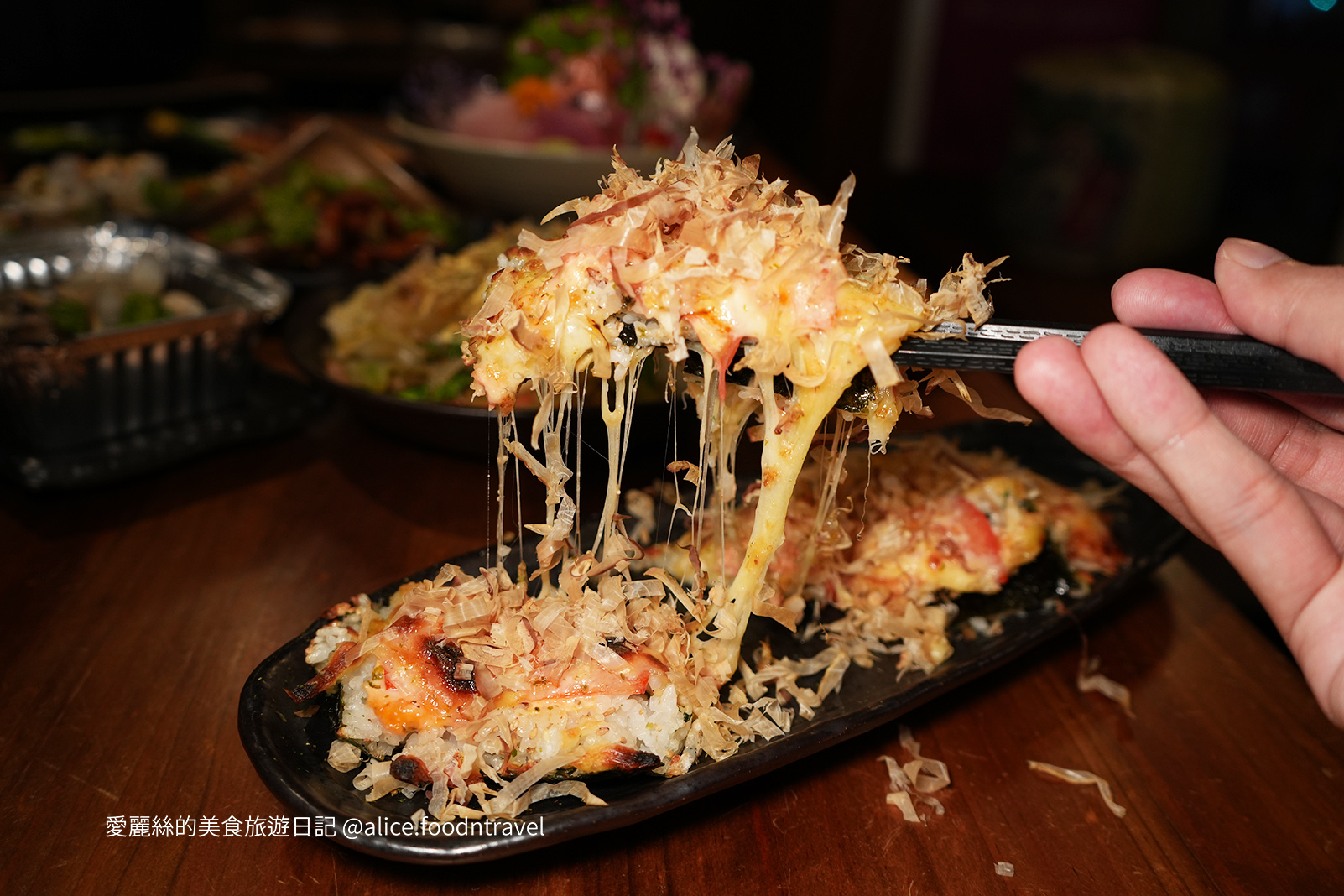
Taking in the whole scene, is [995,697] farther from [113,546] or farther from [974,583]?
[113,546]

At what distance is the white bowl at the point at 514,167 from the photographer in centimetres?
314

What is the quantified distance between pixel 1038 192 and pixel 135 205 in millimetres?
5025

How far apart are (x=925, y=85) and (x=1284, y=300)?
6.58 m

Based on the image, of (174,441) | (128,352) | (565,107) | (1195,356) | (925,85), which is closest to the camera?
(1195,356)

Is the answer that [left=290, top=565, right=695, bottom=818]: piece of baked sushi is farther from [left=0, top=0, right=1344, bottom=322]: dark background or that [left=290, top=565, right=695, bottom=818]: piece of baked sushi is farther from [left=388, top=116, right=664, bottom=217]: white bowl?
[left=0, top=0, right=1344, bottom=322]: dark background

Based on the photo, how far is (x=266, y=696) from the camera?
132 cm

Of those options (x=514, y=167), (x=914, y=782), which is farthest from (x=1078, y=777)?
(x=514, y=167)

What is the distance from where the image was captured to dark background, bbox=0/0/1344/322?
5992 mm

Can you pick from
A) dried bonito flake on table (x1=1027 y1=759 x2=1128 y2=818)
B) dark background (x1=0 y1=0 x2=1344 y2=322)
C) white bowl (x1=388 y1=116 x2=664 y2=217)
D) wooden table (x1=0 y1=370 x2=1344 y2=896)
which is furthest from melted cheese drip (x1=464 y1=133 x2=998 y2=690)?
dark background (x1=0 y1=0 x2=1344 y2=322)

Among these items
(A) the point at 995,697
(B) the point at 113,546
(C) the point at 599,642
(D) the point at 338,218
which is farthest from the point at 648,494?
(D) the point at 338,218

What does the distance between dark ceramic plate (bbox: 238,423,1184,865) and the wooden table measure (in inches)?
3.2

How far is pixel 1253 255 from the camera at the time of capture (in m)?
1.35

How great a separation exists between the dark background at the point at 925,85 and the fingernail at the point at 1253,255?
12.6ft

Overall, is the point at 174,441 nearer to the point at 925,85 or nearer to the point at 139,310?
the point at 139,310
